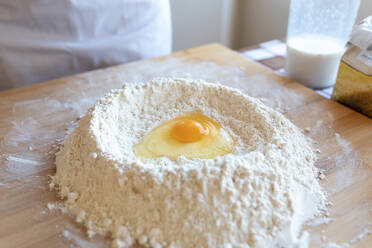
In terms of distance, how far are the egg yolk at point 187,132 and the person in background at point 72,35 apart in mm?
661

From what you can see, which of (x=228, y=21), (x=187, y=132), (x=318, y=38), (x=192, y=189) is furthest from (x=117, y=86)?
(x=228, y=21)

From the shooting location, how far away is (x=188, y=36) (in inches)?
89.4

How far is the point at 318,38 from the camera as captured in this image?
1.35m

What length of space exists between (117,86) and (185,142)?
1.54 feet

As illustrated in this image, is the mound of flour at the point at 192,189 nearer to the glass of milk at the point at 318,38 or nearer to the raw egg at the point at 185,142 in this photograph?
the raw egg at the point at 185,142

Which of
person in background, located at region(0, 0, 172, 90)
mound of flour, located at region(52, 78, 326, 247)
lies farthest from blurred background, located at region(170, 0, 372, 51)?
mound of flour, located at region(52, 78, 326, 247)

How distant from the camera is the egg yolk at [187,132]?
3.13 ft

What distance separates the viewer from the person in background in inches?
49.5

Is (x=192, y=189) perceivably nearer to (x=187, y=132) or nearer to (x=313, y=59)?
(x=187, y=132)

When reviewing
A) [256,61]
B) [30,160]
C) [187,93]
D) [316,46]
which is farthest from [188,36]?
[30,160]

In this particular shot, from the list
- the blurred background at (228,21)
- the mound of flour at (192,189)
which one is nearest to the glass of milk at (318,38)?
the mound of flour at (192,189)

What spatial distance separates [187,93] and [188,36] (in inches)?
49.4

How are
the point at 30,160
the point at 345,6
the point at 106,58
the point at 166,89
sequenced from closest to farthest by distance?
the point at 30,160 → the point at 166,89 → the point at 345,6 → the point at 106,58

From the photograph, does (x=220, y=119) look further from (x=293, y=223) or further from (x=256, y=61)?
(x=256, y=61)
